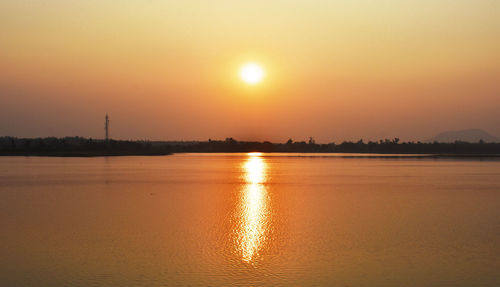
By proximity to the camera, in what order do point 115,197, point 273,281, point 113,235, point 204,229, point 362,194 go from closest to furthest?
point 273,281
point 113,235
point 204,229
point 115,197
point 362,194

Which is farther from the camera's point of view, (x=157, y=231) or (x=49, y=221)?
(x=49, y=221)

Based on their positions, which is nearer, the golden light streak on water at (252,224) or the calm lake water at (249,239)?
the calm lake water at (249,239)

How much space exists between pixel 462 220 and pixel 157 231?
33.7ft

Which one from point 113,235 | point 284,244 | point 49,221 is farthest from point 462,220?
point 49,221

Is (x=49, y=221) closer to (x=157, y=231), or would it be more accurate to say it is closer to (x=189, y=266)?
(x=157, y=231)

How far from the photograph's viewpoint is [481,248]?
44.5 ft

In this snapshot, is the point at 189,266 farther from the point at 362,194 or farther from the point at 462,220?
the point at 362,194

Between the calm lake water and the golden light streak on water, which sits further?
the golden light streak on water

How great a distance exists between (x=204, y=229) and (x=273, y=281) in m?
6.29

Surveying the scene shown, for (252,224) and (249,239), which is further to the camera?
(252,224)

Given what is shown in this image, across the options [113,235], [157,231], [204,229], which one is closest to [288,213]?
[204,229]

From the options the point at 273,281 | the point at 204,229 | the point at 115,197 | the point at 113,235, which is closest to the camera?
the point at 273,281

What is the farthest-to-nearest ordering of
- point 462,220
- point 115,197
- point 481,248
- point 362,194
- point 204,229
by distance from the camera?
A: point 362,194
point 115,197
point 462,220
point 204,229
point 481,248

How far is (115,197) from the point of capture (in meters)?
25.2
